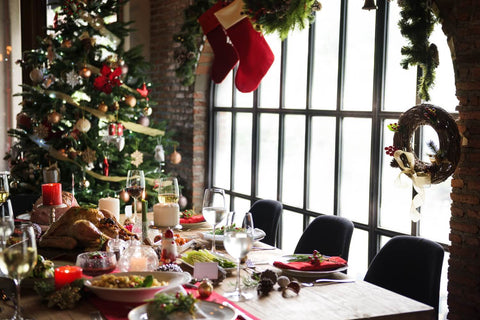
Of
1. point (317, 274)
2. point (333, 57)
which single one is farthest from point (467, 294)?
point (333, 57)

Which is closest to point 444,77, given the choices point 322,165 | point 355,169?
point 355,169

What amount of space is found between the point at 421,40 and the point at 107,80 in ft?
8.86

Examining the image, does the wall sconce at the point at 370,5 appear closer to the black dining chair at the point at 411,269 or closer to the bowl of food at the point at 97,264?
the black dining chair at the point at 411,269

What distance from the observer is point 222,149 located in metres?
5.44

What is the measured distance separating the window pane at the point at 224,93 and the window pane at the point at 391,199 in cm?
189

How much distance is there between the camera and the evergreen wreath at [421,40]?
9.75ft

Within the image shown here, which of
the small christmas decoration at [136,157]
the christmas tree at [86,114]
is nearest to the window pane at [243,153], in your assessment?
the christmas tree at [86,114]

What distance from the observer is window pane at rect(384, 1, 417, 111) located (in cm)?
352

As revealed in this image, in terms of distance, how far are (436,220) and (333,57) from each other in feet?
4.33

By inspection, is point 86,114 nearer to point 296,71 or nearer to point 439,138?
point 296,71

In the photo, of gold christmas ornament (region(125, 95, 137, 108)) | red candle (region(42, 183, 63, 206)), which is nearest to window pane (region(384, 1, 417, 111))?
red candle (region(42, 183, 63, 206))

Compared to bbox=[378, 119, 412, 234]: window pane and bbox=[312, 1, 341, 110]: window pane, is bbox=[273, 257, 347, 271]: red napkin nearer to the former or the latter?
bbox=[378, 119, 412, 234]: window pane

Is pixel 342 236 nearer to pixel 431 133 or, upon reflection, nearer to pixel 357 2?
pixel 431 133

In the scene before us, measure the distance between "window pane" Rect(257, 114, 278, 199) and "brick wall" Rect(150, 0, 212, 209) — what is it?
82 cm
